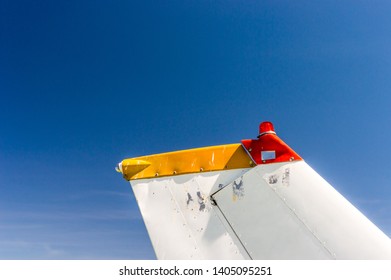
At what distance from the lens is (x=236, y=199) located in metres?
6.14

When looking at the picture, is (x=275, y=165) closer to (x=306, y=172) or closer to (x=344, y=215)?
(x=306, y=172)

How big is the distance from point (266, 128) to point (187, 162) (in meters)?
1.37

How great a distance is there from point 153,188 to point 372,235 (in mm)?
3349

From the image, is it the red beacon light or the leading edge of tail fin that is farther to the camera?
the red beacon light

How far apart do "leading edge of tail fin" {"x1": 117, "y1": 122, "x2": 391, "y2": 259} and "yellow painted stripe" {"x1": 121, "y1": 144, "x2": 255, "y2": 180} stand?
0.05ft

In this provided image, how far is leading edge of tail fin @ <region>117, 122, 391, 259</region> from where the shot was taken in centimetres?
545

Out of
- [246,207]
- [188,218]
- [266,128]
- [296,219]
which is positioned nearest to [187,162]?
[188,218]

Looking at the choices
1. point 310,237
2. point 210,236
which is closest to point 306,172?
point 310,237

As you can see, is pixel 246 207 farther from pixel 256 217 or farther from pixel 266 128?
pixel 266 128

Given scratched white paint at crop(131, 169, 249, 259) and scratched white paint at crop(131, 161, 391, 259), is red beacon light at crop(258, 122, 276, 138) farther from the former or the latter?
scratched white paint at crop(131, 169, 249, 259)

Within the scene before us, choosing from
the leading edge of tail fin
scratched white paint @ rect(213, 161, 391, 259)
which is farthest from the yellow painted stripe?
scratched white paint @ rect(213, 161, 391, 259)

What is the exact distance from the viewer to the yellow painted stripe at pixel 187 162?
6.27 meters

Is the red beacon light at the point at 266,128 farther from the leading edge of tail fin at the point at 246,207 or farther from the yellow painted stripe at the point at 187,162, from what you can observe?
the yellow painted stripe at the point at 187,162

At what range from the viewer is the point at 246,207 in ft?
19.9
